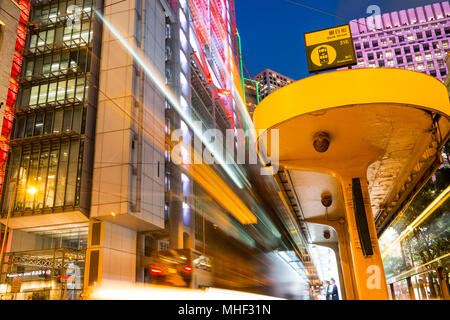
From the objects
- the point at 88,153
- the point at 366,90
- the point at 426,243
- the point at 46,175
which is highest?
the point at 88,153

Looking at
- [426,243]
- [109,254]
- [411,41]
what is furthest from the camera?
[411,41]

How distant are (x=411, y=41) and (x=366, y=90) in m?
123

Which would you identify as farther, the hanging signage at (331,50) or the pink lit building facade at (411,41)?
the pink lit building facade at (411,41)

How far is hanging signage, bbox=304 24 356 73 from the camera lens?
351 inches

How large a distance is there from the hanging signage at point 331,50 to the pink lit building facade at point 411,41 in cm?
10816

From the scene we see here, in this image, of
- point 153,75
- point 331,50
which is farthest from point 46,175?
point 331,50

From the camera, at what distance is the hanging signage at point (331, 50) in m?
8.91

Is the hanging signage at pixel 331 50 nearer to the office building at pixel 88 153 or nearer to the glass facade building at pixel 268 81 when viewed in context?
the office building at pixel 88 153

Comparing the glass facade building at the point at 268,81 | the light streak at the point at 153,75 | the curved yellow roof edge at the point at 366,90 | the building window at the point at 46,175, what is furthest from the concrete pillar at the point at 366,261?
the glass facade building at the point at 268,81

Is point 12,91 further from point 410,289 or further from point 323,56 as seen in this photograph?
point 410,289

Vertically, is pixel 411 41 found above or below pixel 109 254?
above

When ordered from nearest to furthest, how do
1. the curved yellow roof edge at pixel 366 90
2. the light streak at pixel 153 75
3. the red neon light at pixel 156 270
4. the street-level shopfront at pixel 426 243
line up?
the curved yellow roof edge at pixel 366 90, the street-level shopfront at pixel 426 243, the red neon light at pixel 156 270, the light streak at pixel 153 75

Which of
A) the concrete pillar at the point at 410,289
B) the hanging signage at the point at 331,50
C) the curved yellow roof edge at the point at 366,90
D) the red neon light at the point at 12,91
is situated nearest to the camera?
the curved yellow roof edge at the point at 366,90

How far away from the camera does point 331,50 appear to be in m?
9.00
